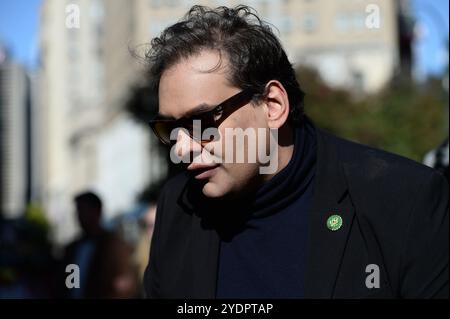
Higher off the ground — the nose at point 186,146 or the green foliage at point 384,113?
the nose at point 186,146

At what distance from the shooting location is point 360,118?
129 ft

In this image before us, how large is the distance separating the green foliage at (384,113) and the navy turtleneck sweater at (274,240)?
27371 millimetres

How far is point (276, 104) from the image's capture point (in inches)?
109

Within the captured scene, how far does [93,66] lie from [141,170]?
119 ft

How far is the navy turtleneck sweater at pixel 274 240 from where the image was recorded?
2.69 metres

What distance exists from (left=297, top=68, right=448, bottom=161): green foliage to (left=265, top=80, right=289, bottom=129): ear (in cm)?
2737

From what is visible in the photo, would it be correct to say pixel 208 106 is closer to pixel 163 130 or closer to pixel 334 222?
pixel 163 130

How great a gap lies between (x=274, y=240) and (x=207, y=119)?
39 centimetres

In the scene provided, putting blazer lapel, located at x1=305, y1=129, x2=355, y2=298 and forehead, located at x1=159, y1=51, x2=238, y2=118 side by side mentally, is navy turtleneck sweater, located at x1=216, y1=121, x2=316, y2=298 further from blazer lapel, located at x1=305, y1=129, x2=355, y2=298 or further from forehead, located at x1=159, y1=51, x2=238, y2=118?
forehead, located at x1=159, y1=51, x2=238, y2=118

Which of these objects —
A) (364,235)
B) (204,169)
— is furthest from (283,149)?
(364,235)

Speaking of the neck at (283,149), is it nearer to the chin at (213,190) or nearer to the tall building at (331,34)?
the chin at (213,190)

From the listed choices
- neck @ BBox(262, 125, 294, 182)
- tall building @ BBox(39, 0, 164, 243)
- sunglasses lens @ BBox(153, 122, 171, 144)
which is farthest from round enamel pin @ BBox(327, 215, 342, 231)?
tall building @ BBox(39, 0, 164, 243)

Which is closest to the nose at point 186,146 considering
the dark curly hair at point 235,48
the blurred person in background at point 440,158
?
the dark curly hair at point 235,48
